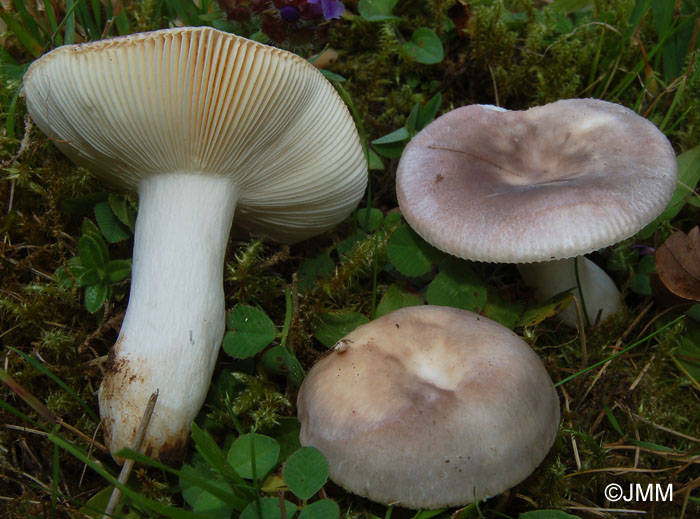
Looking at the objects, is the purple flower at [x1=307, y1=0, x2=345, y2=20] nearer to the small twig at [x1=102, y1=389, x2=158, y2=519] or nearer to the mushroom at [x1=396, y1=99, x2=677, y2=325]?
the mushroom at [x1=396, y1=99, x2=677, y2=325]

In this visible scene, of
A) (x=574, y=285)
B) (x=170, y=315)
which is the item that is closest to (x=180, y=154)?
(x=170, y=315)

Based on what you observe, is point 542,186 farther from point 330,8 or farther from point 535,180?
point 330,8

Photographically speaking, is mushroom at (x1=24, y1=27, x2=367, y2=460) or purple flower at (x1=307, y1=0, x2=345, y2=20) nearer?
mushroom at (x1=24, y1=27, x2=367, y2=460)

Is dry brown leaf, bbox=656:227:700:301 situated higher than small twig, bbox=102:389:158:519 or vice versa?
small twig, bbox=102:389:158:519

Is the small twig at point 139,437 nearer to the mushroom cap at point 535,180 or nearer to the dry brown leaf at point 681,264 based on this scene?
the mushroom cap at point 535,180

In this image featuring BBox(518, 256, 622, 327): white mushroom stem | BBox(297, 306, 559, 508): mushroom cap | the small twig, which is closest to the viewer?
BBox(297, 306, 559, 508): mushroom cap

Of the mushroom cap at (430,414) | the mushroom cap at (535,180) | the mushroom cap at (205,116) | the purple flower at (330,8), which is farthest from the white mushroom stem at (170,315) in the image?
the purple flower at (330,8)

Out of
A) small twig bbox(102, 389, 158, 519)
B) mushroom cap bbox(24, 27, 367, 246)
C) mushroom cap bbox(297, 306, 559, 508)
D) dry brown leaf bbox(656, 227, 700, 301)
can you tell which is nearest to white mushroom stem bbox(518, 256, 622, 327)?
dry brown leaf bbox(656, 227, 700, 301)

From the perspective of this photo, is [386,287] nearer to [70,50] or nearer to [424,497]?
[424,497]
